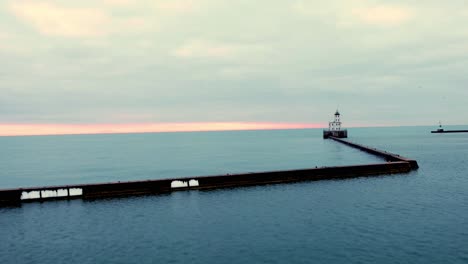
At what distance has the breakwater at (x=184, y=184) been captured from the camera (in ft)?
150

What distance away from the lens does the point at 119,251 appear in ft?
88.7

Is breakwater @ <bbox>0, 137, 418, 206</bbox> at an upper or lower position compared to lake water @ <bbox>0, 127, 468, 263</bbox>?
upper

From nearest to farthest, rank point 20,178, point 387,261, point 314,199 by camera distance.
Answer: point 387,261, point 314,199, point 20,178

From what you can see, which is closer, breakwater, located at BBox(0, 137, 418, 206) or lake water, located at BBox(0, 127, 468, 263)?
lake water, located at BBox(0, 127, 468, 263)

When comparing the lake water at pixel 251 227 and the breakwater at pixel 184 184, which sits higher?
the breakwater at pixel 184 184

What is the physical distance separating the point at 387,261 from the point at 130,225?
23.1 meters

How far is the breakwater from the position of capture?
1802 inches

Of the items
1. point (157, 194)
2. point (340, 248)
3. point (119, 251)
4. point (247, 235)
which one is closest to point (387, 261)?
point (340, 248)

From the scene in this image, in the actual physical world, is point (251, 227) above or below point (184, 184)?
below

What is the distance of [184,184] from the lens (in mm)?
52906

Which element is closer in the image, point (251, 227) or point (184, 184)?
point (251, 227)

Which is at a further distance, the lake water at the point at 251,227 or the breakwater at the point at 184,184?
the breakwater at the point at 184,184

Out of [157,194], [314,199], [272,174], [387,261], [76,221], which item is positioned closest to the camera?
[387,261]

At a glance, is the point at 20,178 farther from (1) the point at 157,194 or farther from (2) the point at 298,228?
(2) the point at 298,228
